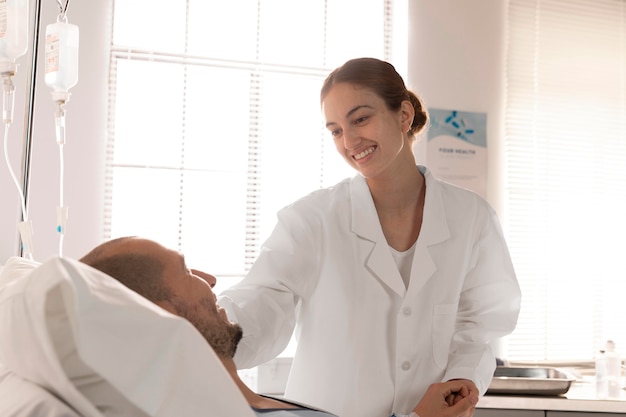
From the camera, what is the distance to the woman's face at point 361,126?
1785mm

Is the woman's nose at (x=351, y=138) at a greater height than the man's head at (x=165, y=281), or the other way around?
the woman's nose at (x=351, y=138)

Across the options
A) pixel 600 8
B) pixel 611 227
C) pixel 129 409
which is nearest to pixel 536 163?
pixel 611 227

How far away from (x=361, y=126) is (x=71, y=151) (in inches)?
65.2

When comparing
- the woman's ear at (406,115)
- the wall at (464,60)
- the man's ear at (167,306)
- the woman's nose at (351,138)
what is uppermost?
the wall at (464,60)

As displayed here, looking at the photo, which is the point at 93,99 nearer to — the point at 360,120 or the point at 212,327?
the point at 360,120

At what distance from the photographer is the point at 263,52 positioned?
3346 mm

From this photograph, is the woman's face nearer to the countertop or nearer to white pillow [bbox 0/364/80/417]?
white pillow [bbox 0/364/80/417]

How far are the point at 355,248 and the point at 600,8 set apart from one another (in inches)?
103

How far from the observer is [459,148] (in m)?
3.40

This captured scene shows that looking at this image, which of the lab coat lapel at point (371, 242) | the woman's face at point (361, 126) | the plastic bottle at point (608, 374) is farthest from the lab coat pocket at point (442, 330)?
the plastic bottle at point (608, 374)

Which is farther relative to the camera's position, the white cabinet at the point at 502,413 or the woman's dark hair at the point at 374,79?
the white cabinet at the point at 502,413

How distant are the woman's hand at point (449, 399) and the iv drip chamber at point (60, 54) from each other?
1.16 metres

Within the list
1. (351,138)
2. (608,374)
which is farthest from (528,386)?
(351,138)

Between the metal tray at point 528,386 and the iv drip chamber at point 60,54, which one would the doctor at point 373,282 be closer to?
the iv drip chamber at point 60,54
